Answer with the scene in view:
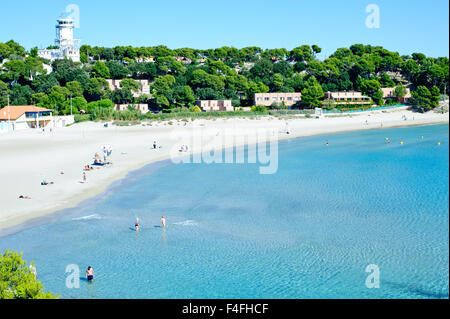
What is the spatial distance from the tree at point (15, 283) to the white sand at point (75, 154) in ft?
38.8

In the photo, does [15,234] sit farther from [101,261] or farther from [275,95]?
[275,95]

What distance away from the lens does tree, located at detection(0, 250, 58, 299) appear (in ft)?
31.7

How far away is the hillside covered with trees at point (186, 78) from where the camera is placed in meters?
84.8

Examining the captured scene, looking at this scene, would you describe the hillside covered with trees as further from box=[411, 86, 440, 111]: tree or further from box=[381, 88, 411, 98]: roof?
box=[381, 88, 411, 98]: roof

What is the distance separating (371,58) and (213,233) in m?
110

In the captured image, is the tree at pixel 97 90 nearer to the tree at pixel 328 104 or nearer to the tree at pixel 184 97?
the tree at pixel 184 97

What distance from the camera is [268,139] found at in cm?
6047

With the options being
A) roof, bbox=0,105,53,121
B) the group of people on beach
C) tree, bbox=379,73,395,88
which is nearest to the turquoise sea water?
the group of people on beach

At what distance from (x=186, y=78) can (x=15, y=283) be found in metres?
91.5

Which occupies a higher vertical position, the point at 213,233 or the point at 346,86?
the point at 346,86

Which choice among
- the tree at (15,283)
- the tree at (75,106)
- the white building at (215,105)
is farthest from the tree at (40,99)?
the tree at (15,283)
